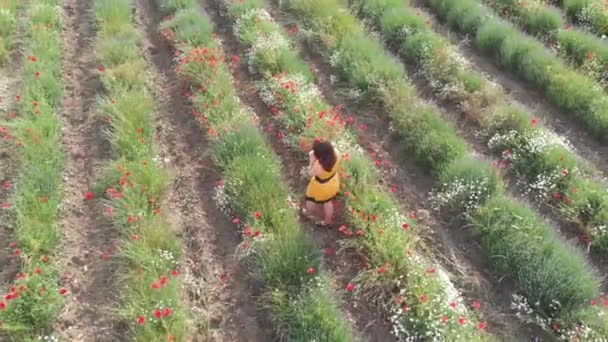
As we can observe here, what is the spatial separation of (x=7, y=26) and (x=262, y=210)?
23.3 ft

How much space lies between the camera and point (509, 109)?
845cm

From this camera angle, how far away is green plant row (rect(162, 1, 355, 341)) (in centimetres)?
600

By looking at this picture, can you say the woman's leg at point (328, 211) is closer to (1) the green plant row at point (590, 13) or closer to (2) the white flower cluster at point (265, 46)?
(2) the white flower cluster at point (265, 46)

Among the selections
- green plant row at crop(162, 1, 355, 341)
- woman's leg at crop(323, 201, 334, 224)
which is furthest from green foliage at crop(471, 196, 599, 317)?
green plant row at crop(162, 1, 355, 341)

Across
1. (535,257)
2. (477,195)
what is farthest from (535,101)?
(535,257)

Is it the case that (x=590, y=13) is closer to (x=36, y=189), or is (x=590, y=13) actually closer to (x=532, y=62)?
(x=532, y=62)

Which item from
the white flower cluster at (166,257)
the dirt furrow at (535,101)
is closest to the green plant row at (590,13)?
the dirt furrow at (535,101)

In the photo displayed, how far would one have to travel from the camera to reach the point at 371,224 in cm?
676

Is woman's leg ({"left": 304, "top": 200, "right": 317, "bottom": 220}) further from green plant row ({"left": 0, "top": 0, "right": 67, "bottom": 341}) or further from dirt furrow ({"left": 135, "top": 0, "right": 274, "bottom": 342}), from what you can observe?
green plant row ({"left": 0, "top": 0, "right": 67, "bottom": 341})

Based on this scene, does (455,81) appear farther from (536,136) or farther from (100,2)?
(100,2)

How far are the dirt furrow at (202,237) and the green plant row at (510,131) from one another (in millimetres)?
3907

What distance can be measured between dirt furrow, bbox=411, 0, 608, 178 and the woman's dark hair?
390cm

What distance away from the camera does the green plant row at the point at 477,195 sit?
6051 millimetres

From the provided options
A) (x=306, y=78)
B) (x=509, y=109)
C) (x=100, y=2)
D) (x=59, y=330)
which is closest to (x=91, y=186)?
(x=59, y=330)
